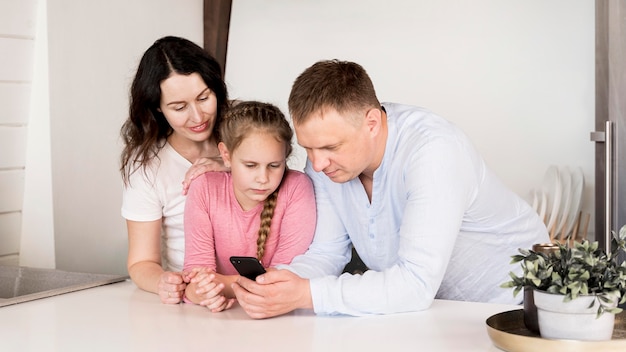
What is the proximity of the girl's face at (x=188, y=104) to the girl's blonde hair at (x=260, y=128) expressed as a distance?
0.13m

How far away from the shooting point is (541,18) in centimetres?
324

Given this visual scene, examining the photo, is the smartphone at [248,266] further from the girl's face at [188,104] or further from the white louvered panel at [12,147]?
the white louvered panel at [12,147]

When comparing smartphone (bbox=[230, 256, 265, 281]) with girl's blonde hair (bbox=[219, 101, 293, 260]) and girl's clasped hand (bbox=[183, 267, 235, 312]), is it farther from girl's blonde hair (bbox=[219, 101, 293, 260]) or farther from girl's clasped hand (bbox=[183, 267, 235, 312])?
girl's blonde hair (bbox=[219, 101, 293, 260])

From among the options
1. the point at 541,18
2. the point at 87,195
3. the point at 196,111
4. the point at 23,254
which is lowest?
the point at 23,254

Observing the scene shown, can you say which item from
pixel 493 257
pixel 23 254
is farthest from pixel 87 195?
pixel 493 257

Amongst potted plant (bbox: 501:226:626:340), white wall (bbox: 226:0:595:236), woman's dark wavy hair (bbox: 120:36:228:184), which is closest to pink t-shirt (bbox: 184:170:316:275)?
woman's dark wavy hair (bbox: 120:36:228:184)

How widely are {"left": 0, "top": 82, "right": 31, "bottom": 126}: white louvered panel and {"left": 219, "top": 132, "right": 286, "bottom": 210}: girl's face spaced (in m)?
1.14

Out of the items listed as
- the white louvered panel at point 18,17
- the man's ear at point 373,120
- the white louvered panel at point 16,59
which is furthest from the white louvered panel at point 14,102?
the man's ear at point 373,120

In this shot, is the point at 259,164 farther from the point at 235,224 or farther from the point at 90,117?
the point at 90,117

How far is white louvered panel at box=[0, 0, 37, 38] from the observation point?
9.06ft

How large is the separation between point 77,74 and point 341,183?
4.47 feet

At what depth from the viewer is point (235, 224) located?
208 cm

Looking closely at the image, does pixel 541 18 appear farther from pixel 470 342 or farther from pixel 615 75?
pixel 470 342

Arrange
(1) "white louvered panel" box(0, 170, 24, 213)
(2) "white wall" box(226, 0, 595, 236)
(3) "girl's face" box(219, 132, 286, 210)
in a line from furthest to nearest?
1. (2) "white wall" box(226, 0, 595, 236)
2. (1) "white louvered panel" box(0, 170, 24, 213)
3. (3) "girl's face" box(219, 132, 286, 210)
